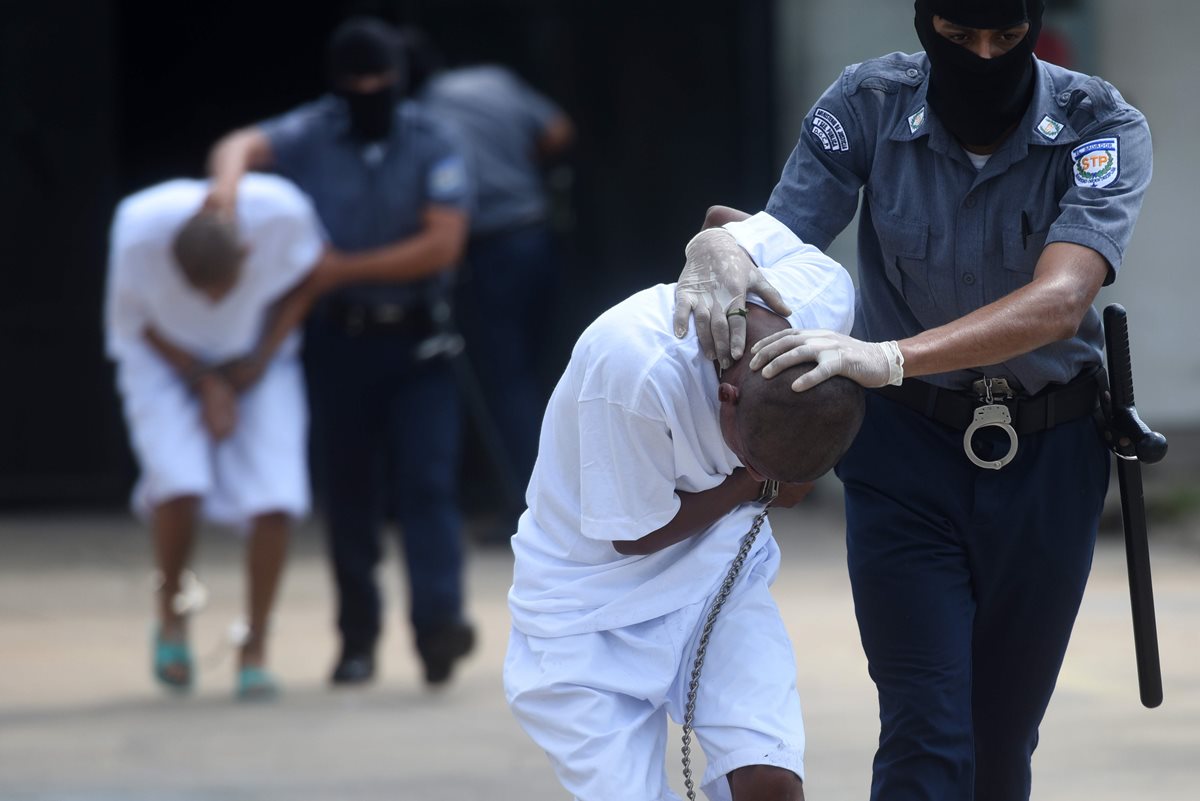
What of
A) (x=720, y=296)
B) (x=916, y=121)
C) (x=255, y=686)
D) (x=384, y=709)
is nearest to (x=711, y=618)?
(x=720, y=296)

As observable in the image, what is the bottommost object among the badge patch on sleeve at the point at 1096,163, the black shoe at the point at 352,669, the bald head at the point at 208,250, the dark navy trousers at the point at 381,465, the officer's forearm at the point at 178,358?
the black shoe at the point at 352,669

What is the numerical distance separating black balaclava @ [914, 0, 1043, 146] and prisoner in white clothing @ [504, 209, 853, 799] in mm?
352

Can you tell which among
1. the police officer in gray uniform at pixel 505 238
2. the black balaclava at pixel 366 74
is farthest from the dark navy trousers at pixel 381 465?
the police officer in gray uniform at pixel 505 238

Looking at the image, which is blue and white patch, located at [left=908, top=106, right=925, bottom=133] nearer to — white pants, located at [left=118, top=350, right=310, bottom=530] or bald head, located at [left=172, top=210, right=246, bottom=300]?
bald head, located at [left=172, top=210, right=246, bottom=300]

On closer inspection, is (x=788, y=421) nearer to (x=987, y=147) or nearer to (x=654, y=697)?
(x=654, y=697)

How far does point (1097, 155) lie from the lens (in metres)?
3.21

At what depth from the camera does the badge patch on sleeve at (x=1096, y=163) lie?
319 cm

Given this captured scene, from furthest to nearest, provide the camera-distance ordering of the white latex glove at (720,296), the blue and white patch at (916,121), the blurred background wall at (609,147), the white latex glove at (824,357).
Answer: the blurred background wall at (609,147) → the blue and white patch at (916,121) → the white latex glove at (720,296) → the white latex glove at (824,357)

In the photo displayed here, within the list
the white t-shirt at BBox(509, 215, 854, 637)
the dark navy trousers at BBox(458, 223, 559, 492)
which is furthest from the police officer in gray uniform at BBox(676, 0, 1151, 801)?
the dark navy trousers at BBox(458, 223, 559, 492)

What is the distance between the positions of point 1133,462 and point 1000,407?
0.94 ft

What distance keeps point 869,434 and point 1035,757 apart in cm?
189

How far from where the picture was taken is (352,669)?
Result: 20.0 feet

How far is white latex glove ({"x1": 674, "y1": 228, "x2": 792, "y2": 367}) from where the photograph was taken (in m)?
2.97

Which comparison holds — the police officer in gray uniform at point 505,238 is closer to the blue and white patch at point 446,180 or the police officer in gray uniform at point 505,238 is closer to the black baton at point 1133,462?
the blue and white patch at point 446,180
